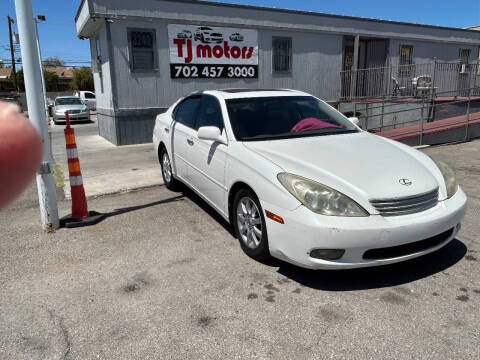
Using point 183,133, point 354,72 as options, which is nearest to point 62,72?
point 354,72

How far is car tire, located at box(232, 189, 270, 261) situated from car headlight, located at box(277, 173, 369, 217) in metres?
0.46

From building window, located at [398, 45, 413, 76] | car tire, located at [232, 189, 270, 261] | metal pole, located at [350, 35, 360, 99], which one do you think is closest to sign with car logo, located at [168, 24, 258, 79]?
metal pole, located at [350, 35, 360, 99]

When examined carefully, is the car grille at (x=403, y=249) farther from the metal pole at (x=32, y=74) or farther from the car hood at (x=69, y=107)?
the car hood at (x=69, y=107)

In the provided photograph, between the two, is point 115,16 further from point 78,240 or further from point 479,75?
point 479,75

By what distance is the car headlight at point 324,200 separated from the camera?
2.91 meters

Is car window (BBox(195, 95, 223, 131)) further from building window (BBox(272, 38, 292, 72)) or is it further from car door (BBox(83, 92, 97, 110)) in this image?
car door (BBox(83, 92, 97, 110))

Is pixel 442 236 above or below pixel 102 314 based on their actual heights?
above

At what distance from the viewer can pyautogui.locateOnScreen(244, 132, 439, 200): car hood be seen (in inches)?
119

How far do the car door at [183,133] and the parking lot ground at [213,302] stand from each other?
3.73ft

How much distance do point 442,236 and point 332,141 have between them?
138cm

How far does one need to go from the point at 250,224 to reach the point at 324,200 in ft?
2.85

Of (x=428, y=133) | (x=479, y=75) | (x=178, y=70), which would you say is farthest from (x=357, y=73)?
(x=178, y=70)

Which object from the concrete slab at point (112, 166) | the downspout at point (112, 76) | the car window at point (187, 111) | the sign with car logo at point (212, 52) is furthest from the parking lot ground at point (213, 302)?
the sign with car logo at point (212, 52)

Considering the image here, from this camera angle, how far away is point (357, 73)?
15.1 metres
